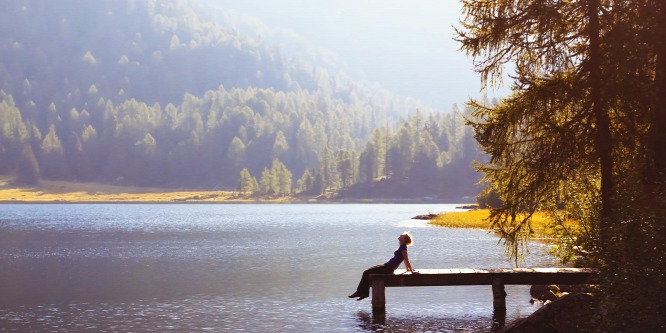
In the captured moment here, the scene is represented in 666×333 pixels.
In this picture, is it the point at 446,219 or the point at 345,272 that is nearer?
the point at 345,272

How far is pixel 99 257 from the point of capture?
61031 millimetres

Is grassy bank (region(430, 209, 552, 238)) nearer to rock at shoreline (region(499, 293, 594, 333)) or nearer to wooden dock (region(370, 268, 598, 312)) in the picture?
wooden dock (region(370, 268, 598, 312))

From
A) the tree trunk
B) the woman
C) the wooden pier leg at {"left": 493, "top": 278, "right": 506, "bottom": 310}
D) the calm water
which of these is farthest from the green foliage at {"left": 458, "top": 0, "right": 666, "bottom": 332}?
the calm water

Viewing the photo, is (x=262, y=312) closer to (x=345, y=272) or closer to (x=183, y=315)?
(x=183, y=315)

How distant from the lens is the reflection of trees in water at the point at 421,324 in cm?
2784

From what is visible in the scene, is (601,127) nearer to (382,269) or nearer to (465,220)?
(382,269)

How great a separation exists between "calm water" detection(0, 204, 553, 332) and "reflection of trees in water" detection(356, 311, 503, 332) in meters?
0.04

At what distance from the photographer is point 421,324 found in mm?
29000

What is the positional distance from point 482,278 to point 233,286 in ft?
52.3

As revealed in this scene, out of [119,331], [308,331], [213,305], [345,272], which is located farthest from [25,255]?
[308,331]

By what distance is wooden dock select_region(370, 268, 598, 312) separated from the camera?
3027cm

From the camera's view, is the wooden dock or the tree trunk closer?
the tree trunk

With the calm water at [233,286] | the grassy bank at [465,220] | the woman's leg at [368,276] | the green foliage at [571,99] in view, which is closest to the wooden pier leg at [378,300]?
the woman's leg at [368,276]

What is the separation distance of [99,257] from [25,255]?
6.53 metres
